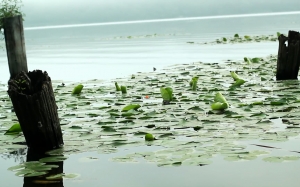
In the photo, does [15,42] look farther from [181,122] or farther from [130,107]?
[181,122]

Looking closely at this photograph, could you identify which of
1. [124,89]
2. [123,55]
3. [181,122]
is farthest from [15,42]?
[123,55]

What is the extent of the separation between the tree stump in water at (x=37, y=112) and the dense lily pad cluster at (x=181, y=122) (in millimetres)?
172

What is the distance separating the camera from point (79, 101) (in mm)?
7660

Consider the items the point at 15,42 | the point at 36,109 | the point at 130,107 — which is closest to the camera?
the point at 36,109

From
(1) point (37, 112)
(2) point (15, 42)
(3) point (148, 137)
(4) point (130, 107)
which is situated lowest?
(3) point (148, 137)

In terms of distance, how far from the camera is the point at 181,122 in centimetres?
548

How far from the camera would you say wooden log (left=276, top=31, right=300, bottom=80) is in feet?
29.5

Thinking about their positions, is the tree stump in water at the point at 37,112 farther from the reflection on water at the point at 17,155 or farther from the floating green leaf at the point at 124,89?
the floating green leaf at the point at 124,89

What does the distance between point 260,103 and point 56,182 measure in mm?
3287

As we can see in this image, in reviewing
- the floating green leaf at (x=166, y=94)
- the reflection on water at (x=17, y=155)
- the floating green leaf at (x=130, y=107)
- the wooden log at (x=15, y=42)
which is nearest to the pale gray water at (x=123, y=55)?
the wooden log at (x=15, y=42)

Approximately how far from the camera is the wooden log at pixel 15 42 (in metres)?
8.64

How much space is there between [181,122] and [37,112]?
165cm

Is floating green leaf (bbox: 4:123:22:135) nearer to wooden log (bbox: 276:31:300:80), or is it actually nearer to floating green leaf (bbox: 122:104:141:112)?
floating green leaf (bbox: 122:104:141:112)

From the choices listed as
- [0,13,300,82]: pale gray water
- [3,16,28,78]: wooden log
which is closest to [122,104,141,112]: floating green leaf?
[3,16,28,78]: wooden log
